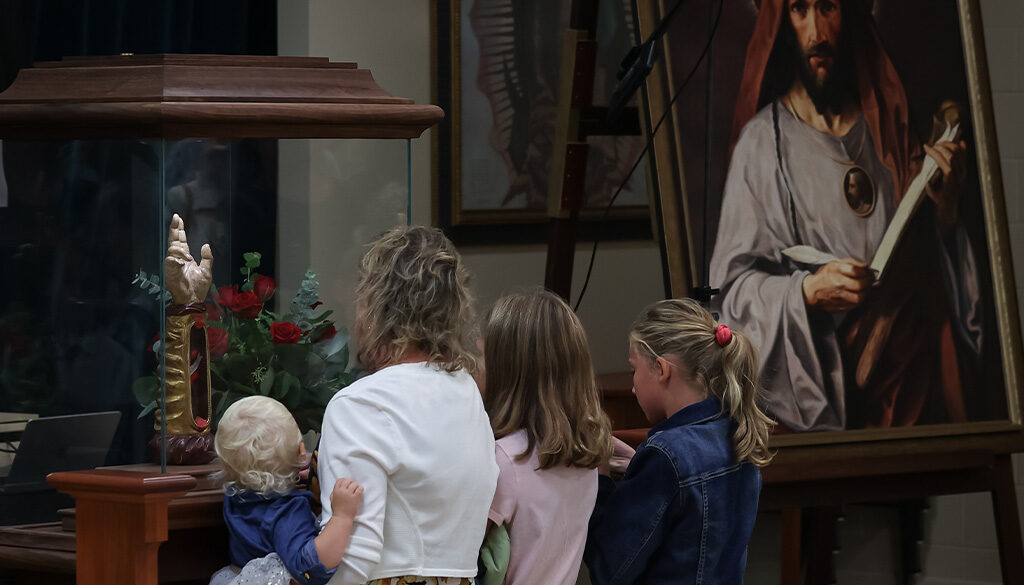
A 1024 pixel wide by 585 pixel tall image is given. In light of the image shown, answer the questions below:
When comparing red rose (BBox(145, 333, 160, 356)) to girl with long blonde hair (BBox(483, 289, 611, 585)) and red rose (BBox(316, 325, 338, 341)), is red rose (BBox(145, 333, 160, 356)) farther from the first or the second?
girl with long blonde hair (BBox(483, 289, 611, 585))

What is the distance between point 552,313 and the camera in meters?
2.14

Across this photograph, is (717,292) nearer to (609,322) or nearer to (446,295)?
(446,295)

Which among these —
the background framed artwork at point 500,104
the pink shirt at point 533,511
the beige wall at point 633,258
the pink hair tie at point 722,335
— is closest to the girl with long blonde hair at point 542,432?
the pink shirt at point 533,511

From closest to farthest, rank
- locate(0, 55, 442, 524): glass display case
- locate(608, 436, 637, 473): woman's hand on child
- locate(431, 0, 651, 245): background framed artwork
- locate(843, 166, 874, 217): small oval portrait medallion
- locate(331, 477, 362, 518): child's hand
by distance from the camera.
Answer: locate(331, 477, 362, 518): child's hand, locate(0, 55, 442, 524): glass display case, locate(608, 436, 637, 473): woman's hand on child, locate(843, 166, 874, 217): small oval portrait medallion, locate(431, 0, 651, 245): background framed artwork

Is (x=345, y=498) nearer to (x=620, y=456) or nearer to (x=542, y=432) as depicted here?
(x=542, y=432)

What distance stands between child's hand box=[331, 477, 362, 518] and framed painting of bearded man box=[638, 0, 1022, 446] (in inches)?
52.5

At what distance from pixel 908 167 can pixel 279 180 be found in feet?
5.85

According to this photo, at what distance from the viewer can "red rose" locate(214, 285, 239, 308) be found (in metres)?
2.17

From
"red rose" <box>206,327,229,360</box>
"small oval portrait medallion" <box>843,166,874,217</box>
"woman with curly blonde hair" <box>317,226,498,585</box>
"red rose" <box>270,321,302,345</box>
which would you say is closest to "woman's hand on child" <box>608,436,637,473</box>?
"woman with curly blonde hair" <box>317,226,498,585</box>

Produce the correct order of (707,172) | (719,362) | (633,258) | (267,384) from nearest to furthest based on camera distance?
(267,384), (719,362), (707,172), (633,258)

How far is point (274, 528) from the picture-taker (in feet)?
6.17

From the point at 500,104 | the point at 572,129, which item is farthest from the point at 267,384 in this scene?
the point at 500,104

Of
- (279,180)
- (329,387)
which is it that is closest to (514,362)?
(329,387)

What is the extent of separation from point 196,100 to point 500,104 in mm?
2017
